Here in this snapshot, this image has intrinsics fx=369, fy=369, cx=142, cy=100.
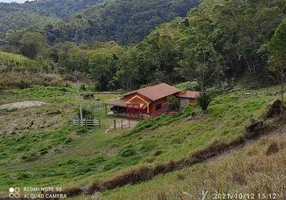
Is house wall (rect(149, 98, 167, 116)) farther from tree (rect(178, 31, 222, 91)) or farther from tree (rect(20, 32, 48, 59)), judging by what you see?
tree (rect(20, 32, 48, 59))

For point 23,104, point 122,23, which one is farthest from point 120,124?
point 122,23

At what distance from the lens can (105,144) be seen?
22516 millimetres

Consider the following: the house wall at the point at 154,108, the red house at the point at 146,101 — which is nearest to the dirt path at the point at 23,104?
the red house at the point at 146,101

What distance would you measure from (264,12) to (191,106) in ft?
44.7

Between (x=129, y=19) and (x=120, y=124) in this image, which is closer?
(x=120, y=124)

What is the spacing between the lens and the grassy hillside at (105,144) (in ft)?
53.4

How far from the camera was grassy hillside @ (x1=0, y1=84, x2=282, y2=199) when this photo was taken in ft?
53.4

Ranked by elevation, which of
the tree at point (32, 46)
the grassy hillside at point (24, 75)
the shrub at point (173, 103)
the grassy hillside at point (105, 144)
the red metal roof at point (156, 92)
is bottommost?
the grassy hillside at point (105, 144)

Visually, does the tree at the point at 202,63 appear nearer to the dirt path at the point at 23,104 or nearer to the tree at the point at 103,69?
the dirt path at the point at 23,104

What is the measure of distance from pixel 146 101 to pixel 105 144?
349 inches

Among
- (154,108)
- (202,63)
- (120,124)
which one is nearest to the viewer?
(120,124)

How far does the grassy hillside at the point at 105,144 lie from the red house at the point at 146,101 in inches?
76.0

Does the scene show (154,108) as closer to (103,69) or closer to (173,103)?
(173,103)

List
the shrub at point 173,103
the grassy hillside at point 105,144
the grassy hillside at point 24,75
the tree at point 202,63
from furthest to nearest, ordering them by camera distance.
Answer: the grassy hillside at point 24,75, the tree at point 202,63, the shrub at point 173,103, the grassy hillside at point 105,144
